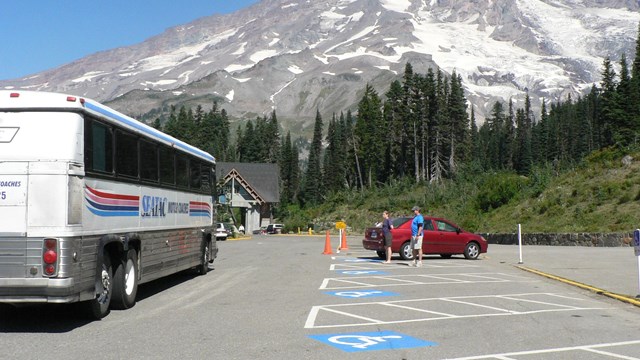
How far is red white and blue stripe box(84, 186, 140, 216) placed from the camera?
965cm

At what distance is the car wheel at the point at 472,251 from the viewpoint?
2409 cm

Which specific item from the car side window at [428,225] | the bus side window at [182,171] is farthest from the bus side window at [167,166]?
the car side window at [428,225]

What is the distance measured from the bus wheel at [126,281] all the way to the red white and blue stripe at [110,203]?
76 cm

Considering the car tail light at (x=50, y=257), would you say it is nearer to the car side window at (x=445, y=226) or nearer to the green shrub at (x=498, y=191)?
the car side window at (x=445, y=226)

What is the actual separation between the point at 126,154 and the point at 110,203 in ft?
3.61

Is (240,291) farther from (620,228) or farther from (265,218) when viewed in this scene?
(265,218)

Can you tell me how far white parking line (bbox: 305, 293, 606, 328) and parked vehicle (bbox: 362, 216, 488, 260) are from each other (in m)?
9.96

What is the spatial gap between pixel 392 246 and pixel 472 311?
12.1m

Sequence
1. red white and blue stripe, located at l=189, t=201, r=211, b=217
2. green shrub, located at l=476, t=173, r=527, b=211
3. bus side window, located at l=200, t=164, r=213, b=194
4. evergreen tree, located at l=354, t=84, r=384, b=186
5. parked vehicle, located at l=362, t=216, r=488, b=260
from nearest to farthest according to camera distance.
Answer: red white and blue stripe, located at l=189, t=201, r=211, b=217 < bus side window, located at l=200, t=164, r=213, b=194 < parked vehicle, located at l=362, t=216, r=488, b=260 < green shrub, located at l=476, t=173, r=527, b=211 < evergreen tree, located at l=354, t=84, r=384, b=186

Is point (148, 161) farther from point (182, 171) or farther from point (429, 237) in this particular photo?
point (429, 237)

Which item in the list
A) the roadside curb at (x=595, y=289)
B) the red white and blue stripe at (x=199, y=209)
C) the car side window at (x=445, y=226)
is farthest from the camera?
the car side window at (x=445, y=226)

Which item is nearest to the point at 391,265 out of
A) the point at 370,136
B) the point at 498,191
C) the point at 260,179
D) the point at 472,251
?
the point at 472,251

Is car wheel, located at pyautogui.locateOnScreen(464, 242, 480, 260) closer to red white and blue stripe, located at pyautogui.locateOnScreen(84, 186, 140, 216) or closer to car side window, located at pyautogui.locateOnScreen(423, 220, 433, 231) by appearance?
car side window, located at pyautogui.locateOnScreen(423, 220, 433, 231)

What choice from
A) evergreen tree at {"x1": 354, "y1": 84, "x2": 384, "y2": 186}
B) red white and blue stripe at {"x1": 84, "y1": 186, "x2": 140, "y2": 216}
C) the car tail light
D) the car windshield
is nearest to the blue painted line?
the car windshield
